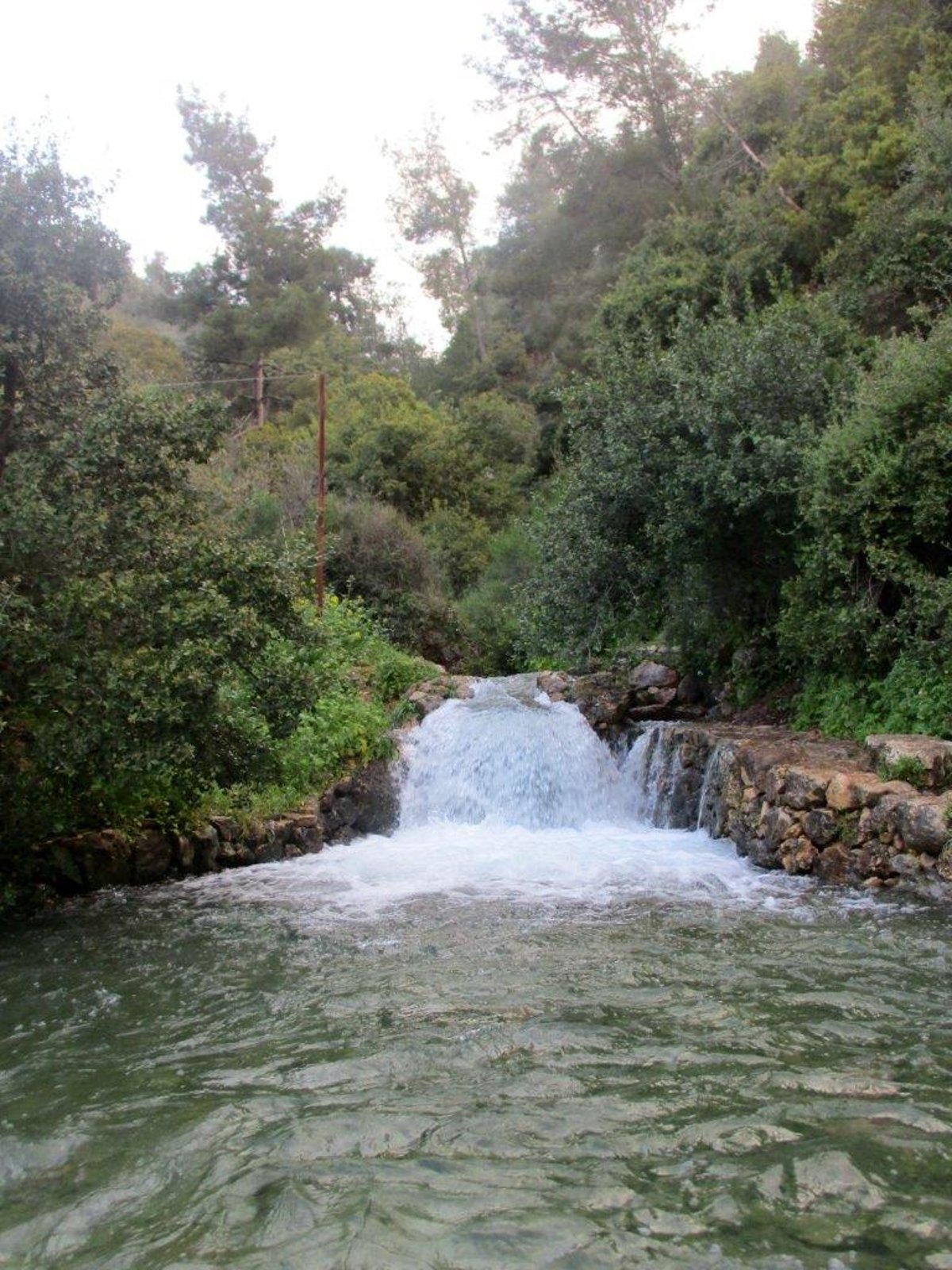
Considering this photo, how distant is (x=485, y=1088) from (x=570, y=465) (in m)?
18.1

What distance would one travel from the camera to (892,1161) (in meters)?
3.79

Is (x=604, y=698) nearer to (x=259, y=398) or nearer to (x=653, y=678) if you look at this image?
(x=653, y=678)

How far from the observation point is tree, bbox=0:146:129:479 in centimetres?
818

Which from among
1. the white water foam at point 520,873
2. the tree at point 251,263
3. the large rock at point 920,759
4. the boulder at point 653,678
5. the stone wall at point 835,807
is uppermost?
the tree at point 251,263

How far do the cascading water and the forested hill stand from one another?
1.93 m

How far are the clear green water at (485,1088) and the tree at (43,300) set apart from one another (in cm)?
424

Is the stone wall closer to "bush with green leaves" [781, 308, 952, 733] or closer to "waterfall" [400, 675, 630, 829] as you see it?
"bush with green leaves" [781, 308, 952, 733]

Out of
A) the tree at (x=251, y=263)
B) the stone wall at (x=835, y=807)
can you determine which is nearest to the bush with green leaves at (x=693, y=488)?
the stone wall at (x=835, y=807)

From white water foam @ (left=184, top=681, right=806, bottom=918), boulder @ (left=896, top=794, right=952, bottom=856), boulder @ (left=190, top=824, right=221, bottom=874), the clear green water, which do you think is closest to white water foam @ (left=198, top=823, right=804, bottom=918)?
white water foam @ (left=184, top=681, right=806, bottom=918)

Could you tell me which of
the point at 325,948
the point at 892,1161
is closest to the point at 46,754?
the point at 325,948

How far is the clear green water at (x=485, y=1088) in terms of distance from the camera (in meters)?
3.45

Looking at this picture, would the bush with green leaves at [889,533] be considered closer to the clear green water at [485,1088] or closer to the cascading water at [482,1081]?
Result: the cascading water at [482,1081]

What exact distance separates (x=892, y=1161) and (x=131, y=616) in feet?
20.2

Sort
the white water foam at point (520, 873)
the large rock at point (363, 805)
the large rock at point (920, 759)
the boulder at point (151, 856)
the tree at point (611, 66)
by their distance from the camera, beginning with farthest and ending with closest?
the tree at point (611, 66) < the large rock at point (363, 805) < the boulder at point (151, 856) < the large rock at point (920, 759) < the white water foam at point (520, 873)
